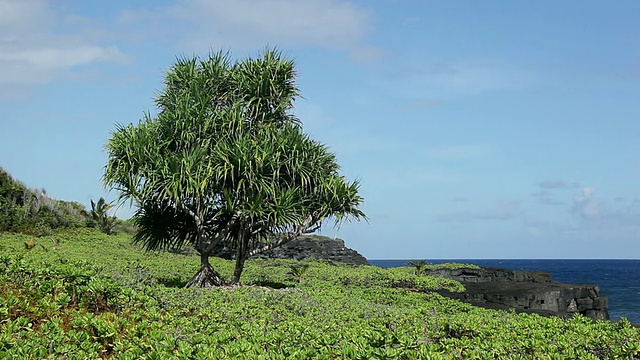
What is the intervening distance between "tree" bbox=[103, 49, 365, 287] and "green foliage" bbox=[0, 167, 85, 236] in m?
16.0

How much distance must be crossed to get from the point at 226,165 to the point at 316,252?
855 inches

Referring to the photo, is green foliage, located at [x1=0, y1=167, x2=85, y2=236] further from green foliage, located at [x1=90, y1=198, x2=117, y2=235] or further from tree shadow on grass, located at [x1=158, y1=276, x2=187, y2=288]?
tree shadow on grass, located at [x1=158, y1=276, x2=187, y2=288]

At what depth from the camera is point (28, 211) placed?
36.0 meters

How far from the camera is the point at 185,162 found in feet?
60.1

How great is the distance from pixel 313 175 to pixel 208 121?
3707 mm

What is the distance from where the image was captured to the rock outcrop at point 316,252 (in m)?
39.1

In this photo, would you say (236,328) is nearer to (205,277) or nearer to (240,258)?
(205,277)

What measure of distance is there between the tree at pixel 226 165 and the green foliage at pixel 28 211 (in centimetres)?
1600

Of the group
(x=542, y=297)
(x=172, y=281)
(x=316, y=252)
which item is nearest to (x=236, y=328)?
(x=172, y=281)

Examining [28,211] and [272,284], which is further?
[28,211]

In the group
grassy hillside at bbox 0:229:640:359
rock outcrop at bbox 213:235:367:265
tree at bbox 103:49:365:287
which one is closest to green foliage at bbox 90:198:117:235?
rock outcrop at bbox 213:235:367:265

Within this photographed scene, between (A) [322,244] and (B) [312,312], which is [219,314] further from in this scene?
(A) [322,244]

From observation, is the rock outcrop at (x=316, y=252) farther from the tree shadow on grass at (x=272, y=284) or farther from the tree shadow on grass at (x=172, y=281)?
the tree shadow on grass at (x=272, y=284)

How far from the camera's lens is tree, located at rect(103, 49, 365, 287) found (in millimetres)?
18719
